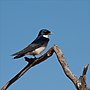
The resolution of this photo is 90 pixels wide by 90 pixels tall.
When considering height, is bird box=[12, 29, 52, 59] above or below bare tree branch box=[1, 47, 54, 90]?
above

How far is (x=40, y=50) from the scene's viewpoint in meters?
8.05

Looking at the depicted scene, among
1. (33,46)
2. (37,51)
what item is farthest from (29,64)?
(33,46)

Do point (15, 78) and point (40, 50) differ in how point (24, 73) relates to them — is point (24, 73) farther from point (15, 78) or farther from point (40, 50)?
point (40, 50)

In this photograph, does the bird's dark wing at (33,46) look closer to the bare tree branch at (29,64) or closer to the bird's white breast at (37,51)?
the bird's white breast at (37,51)

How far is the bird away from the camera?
310 inches

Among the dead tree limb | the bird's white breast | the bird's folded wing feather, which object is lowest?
the dead tree limb

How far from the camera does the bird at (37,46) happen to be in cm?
788

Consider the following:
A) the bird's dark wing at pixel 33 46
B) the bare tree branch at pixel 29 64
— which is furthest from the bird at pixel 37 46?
the bare tree branch at pixel 29 64

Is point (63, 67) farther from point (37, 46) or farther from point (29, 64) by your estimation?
point (37, 46)

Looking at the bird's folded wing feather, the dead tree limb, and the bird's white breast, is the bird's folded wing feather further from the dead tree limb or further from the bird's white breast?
the dead tree limb

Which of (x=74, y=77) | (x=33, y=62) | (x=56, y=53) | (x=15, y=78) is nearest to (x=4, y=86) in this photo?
(x=15, y=78)

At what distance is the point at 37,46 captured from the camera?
8.23 m

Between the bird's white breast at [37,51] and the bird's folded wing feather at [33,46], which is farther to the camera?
the bird's white breast at [37,51]

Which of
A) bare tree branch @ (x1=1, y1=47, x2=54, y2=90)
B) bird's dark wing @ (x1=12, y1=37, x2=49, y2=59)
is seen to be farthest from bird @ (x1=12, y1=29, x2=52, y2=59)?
bare tree branch @ (x1=1, y1=47, x2=54, y2=90)
